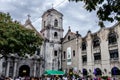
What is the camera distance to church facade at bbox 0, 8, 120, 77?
30.0 m

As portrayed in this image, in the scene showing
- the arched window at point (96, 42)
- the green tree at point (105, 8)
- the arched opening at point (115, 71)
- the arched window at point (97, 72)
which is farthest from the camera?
the arched window at point (96, 42)

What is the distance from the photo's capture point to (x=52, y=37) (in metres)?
40.7

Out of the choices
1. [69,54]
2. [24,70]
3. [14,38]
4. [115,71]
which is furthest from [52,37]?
[14,38]

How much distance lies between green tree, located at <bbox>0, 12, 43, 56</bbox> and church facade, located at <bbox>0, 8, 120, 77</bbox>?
11372mm

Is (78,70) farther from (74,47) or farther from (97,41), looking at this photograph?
(97,41)

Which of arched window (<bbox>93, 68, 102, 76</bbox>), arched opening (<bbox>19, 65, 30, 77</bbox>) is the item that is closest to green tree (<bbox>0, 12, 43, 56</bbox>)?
arched window (<bbox>93, 68, 102, 76</bbox>)

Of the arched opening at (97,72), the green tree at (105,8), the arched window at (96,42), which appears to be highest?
the arched window at (96,42)

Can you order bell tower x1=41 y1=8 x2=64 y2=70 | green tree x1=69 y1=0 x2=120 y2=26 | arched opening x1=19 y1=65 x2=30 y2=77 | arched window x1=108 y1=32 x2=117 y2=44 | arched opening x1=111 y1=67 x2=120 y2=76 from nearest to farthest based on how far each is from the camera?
green tree x1=69 y1=0 x2=120 y2=26
arched opening x1=111 y1=67 x2=120 y2=76
arched window x1=108 y1=32 x2=117 y2=44
arched opening x1=19 y1=65 x2=30 y2=77
bell tower x1=41 y1=8 x2=64 y2=70

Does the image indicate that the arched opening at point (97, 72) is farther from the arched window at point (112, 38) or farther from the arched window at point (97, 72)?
the arched window at point (112, 38)

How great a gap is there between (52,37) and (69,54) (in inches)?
217

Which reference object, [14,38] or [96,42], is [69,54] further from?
[14,38]

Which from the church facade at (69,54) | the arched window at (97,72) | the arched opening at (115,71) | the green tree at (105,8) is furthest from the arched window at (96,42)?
the green tree at (105,8)

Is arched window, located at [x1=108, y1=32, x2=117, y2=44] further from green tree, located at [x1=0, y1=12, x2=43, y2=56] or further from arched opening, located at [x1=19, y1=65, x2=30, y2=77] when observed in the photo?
arched opening, located at [x1=19, y1=65, x2=30, y2=77]

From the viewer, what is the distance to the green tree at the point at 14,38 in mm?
21812
